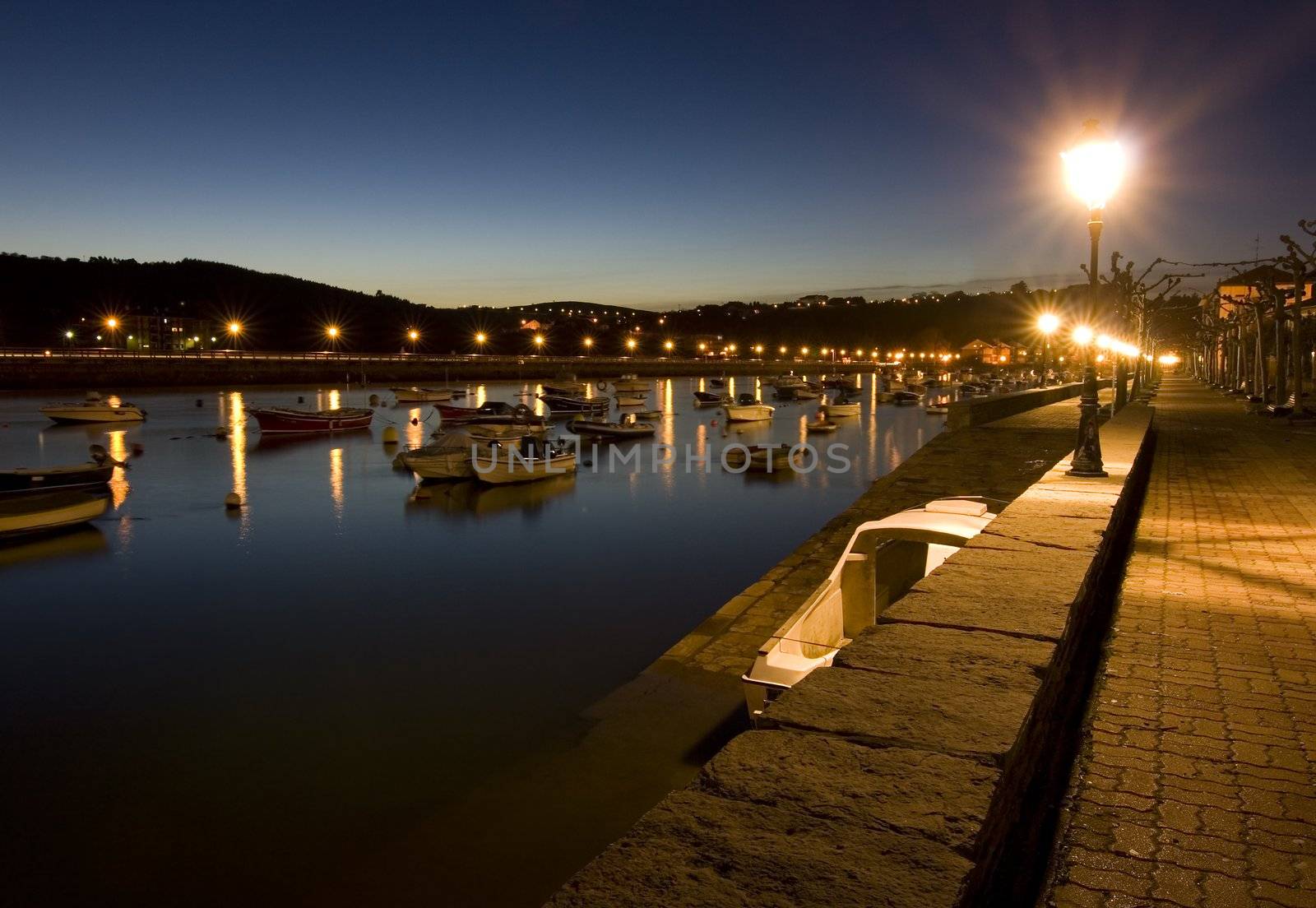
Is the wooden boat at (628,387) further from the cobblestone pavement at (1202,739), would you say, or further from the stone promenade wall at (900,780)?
the stone promenade wall at (900,780)

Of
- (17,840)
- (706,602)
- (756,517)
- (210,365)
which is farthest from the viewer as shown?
(210,365)

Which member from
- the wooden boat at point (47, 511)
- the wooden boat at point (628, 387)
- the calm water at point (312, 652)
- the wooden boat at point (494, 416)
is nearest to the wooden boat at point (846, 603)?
the calm water at point (312, 652)

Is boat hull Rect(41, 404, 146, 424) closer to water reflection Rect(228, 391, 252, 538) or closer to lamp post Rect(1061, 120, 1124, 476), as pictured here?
water reflection Rect(228, 391, 252, 538)

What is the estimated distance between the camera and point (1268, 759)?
13.7 feet

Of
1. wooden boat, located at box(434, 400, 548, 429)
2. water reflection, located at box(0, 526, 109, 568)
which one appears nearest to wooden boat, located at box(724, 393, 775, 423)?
wooden boat, located at box(434, 400, 548, 429)

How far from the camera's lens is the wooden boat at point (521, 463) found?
3153 cm

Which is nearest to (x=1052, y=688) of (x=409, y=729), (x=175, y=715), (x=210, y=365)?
(x=409, y=729)

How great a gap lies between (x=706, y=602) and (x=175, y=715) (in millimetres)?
10144

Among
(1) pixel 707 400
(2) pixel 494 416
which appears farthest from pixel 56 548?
(1) pixel 707 400

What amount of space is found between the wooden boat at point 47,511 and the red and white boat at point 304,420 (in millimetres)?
29140

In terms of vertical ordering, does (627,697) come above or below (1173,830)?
below

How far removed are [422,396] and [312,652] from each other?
238ft

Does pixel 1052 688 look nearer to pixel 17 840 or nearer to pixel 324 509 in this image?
pixel 17 840

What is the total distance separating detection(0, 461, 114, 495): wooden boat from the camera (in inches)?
993
